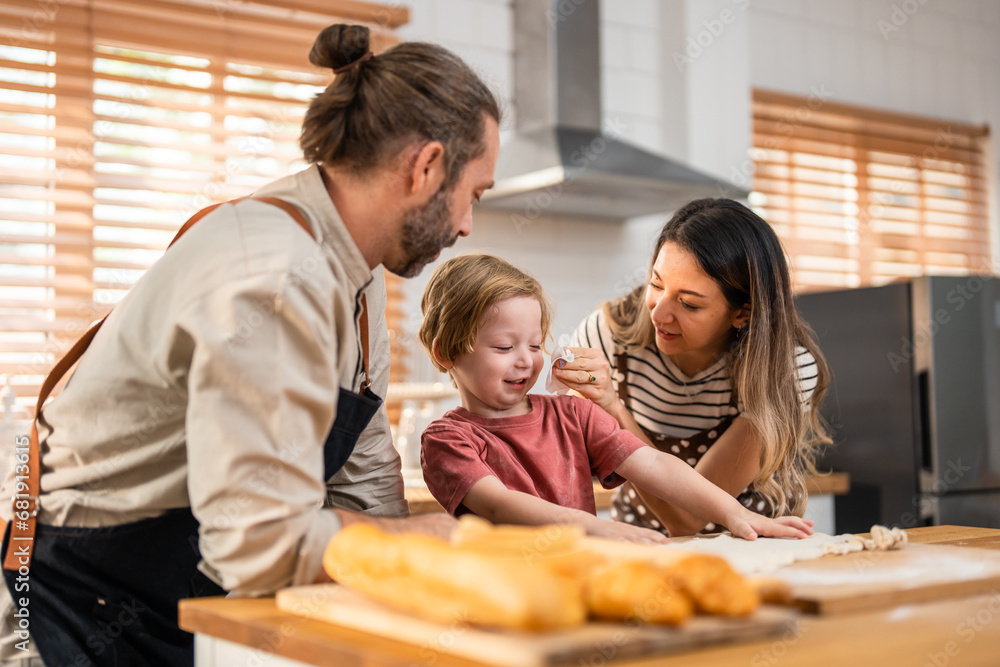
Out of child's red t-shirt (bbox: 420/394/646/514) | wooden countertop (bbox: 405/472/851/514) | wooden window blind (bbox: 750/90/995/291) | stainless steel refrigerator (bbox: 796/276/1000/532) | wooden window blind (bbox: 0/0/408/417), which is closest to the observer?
child's red t-shirt (bbox: 420/394/646/514)

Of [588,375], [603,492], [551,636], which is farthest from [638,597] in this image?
[603,492]

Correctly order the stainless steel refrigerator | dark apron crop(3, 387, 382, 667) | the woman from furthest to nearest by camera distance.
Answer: the stainless steel refrigerator → the woman → dark apron crop(3, 387, 382, 667)

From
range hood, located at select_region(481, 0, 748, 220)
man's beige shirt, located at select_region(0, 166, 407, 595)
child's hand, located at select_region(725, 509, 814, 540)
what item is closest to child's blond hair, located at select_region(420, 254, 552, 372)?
man's beige shirt, located at select_region(0, 166, 407, 595)

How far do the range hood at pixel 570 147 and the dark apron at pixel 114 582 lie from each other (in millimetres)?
1983

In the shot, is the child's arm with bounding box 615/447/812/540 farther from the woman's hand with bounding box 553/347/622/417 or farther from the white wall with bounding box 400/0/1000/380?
the white wall with bounding box 400/0/1000/380

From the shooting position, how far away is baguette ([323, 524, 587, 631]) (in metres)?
0.67

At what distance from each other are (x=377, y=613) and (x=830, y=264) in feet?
13.1

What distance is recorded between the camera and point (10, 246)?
2703 mm

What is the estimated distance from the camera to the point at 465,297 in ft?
4.85

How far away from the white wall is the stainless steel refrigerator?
2.85ft

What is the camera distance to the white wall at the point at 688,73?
11.0ft

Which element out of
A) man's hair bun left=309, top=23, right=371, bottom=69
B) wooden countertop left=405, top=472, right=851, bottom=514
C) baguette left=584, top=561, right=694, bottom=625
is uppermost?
man's hair bun left=309, top=23, right=371, bottom=69

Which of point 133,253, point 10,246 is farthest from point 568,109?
point 10,246

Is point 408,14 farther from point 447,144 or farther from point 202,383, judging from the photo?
point 202,383
